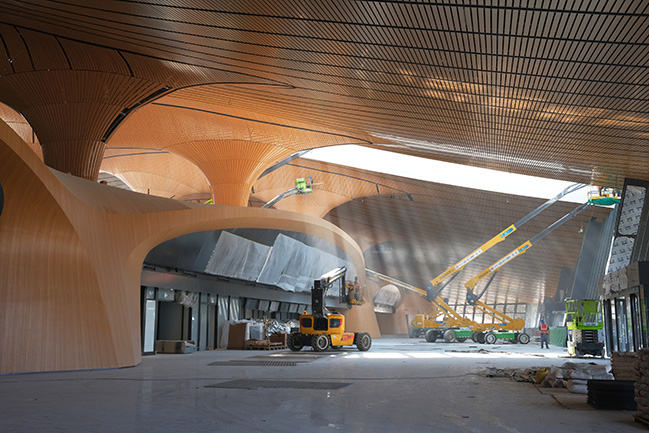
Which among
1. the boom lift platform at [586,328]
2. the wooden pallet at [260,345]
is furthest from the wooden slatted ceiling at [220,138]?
the boom lift platform at [586,328]

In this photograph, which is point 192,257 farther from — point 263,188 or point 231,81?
point 263,188

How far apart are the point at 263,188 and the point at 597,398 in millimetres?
37864

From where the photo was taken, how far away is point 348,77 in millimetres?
14508

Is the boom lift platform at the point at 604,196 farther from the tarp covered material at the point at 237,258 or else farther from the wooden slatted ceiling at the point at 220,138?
the tarp covered material at the point at 237,258

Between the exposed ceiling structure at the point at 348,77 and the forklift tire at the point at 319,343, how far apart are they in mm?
8008

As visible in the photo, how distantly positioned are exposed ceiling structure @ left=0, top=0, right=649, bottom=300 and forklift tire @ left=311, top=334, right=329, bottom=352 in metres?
8.01

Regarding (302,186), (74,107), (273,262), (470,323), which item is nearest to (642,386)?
(74,107)

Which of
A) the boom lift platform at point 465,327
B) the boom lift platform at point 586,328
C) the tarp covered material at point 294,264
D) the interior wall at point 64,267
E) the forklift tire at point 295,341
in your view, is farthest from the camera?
the boom lift platform at point 465,327

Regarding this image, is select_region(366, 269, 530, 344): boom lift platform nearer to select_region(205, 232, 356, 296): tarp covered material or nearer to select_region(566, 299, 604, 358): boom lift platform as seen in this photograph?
select_region(205, 232, 356, 296): tarp covered material

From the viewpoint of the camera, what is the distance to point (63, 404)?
8617 mm

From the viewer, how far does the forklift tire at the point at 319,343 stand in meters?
22.7

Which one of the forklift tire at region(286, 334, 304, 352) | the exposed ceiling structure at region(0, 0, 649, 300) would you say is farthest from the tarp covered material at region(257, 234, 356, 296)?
the forklift tire at region(286, 334, 304, 352)

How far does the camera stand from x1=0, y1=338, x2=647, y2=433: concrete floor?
682cm

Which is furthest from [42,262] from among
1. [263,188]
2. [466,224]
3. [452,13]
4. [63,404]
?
[466,224]
